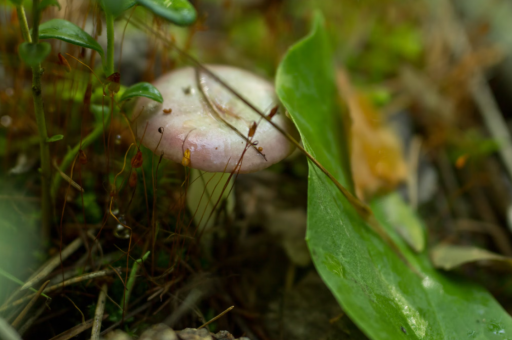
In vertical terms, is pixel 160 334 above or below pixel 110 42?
below

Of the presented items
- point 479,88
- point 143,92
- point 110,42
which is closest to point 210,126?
point 143,92

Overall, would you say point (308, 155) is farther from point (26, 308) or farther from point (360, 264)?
point (26, 308)

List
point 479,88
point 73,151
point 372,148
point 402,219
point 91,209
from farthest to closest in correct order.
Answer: point 479,88, point 372,148, point 402,219, point 91,209, point 73,151

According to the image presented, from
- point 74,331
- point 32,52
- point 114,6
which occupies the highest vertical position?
point 114,6

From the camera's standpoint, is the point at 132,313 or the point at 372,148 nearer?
the point at 132,313

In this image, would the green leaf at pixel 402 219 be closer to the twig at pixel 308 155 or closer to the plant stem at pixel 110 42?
the twig at pixel 308 155

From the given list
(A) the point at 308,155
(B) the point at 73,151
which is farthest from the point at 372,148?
(B) the point at 73,151

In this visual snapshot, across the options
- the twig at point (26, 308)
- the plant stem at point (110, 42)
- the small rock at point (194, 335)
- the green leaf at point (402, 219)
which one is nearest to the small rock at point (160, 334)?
the small rock at point (194, 335)

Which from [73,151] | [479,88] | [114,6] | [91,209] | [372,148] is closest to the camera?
[114,6]
